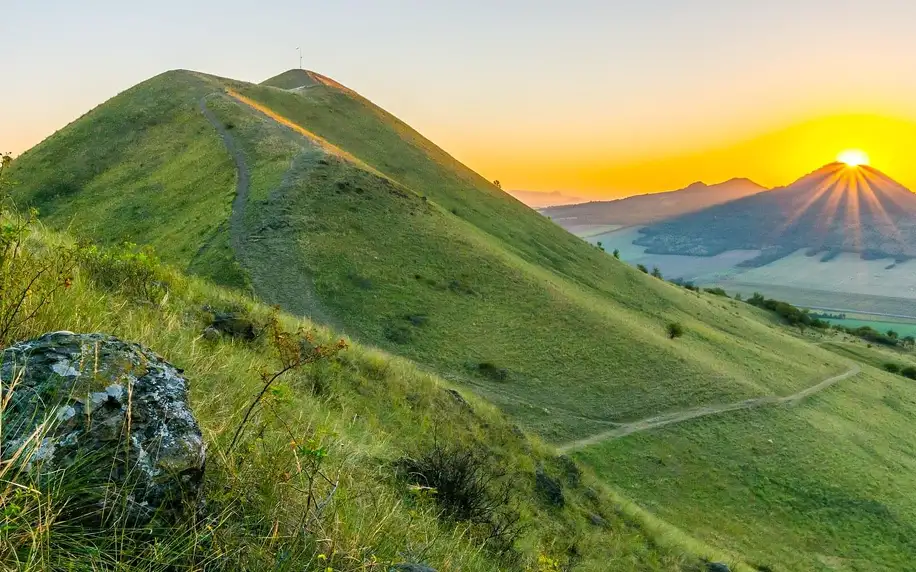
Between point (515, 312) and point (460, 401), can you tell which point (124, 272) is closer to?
point (460, 401)

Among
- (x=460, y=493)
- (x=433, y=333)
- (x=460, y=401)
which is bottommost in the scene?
(x=433, y=333)

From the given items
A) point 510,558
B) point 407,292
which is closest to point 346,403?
point 510,558

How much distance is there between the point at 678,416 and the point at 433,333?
14285 mm

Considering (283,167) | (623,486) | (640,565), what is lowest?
(623,486)

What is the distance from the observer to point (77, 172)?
54.4 metres

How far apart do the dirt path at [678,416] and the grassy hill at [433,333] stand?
40 cm

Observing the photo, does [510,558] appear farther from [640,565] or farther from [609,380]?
[609,380]

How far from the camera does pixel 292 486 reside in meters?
3.75

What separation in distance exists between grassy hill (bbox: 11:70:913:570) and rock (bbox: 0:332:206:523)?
1.54ft

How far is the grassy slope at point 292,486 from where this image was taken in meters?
3.02

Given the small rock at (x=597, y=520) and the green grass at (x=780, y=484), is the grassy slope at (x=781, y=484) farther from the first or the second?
the small rock at (x=597, y=520)

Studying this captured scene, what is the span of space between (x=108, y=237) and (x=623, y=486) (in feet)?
123

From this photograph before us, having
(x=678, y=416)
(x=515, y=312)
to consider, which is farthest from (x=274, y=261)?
(x=678, y=416)

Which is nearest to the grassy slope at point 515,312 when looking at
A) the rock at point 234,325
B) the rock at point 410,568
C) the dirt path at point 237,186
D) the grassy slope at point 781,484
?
the dirt path at point 237,186
